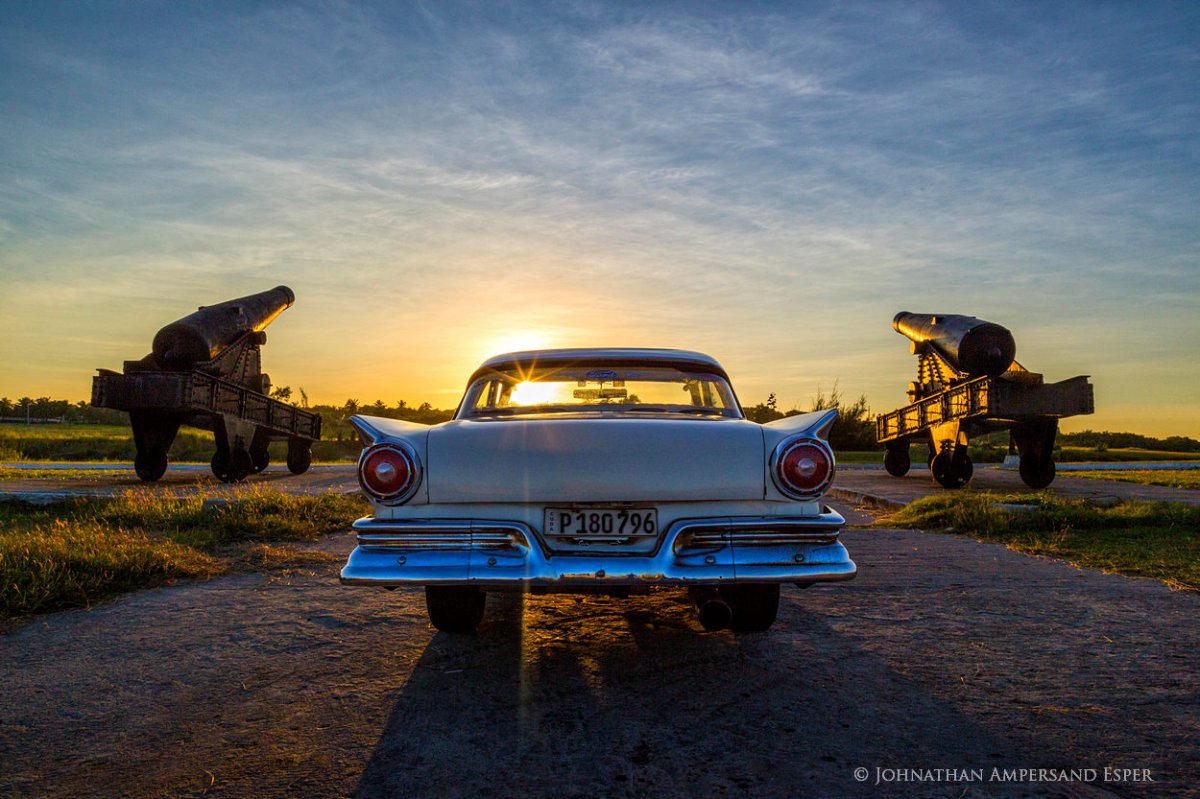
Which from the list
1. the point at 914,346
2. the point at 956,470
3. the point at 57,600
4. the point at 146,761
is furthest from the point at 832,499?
the point at 146,761

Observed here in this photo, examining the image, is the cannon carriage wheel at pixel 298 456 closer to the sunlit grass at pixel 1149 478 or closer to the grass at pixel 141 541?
the grass at pixel 141 541

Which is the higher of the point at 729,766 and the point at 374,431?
the point at 374,431

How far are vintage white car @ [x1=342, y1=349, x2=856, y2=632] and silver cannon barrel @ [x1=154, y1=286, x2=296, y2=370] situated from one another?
1128cm

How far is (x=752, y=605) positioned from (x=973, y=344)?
10978 mm

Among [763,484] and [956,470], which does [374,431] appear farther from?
[956,470]

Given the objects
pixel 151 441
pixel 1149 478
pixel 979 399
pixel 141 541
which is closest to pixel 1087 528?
pixel 979 399

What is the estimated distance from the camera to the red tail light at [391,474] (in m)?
3.29

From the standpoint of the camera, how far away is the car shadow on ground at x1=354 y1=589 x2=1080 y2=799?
2199 millimetres

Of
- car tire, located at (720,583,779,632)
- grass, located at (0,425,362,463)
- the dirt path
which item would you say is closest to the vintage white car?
car tire, located at (720,583,779,632)

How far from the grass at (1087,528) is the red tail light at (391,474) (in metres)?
4.60

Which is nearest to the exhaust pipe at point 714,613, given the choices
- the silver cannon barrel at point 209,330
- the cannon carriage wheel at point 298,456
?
the silver cannon barrel at point 209,330

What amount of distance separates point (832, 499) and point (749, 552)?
1058cm

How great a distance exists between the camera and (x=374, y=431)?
343cm

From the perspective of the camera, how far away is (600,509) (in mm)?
3227
